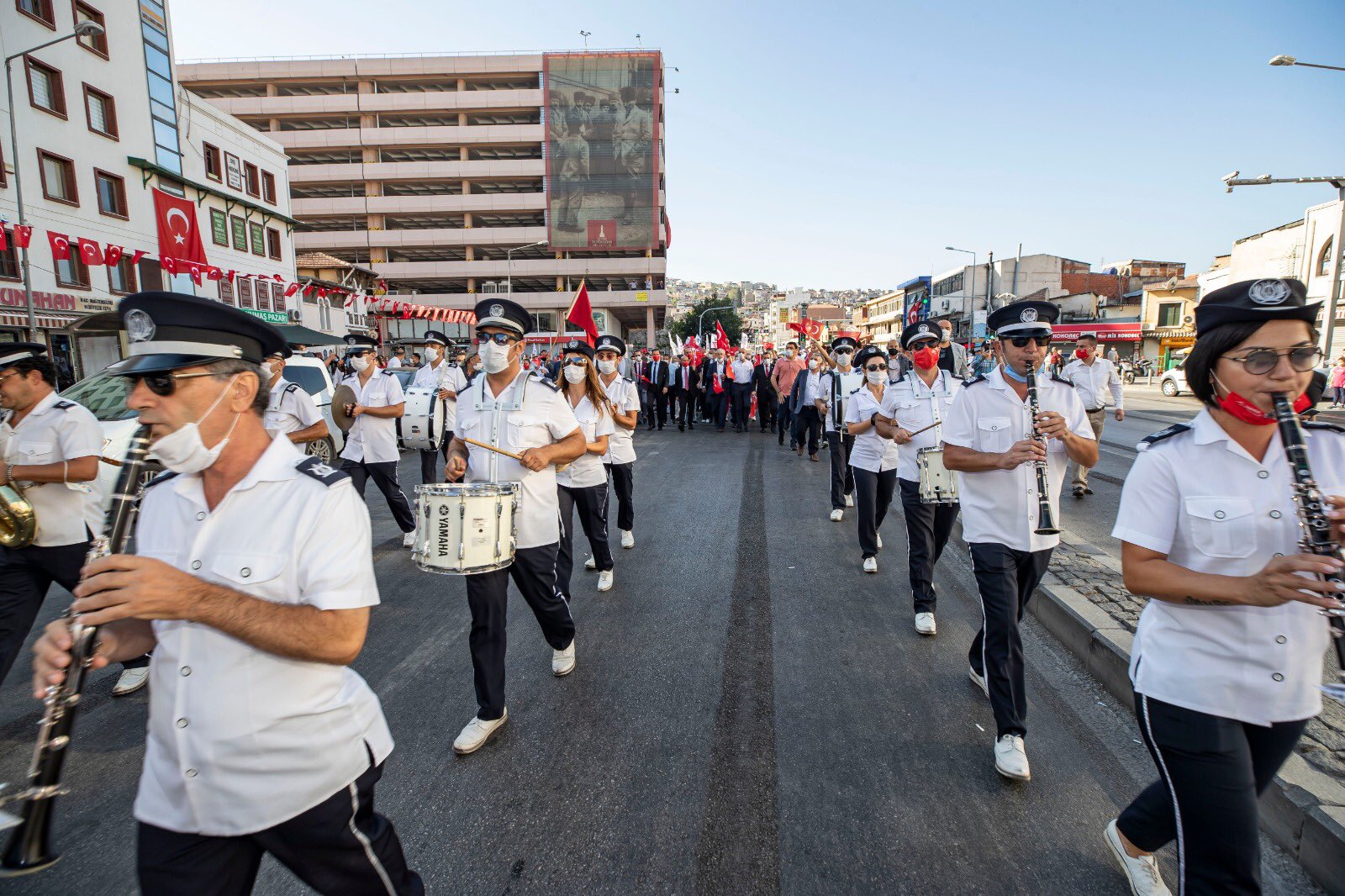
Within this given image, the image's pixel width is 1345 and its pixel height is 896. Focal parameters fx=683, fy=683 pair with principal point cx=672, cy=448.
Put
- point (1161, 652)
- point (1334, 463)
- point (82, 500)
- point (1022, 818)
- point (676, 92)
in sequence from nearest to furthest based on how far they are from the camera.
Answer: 1. point (1334, 463)
2. point (1161, 652)
3. point (1022, 818)
4. point (82, 500)
5. point (676, 92)

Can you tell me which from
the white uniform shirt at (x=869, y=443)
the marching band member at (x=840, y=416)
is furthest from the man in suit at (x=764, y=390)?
the white uniform shirt at (x=869, y=443)

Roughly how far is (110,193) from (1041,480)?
1313 inches

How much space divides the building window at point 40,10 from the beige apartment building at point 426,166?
36.2 metres

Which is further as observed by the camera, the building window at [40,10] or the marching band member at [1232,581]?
the building window at [40,10]

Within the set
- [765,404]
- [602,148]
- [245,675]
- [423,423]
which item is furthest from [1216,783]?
[602,148]

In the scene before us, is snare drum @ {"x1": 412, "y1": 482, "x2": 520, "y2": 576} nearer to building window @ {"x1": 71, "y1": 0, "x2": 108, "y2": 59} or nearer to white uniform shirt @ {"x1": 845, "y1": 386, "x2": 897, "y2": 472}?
white uniform shirt @ {"x1": 845, "y1": 386, "x2": 897, "y2": 472}

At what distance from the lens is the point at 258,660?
1.71 meters

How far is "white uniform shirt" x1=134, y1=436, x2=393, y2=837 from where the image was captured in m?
1.68

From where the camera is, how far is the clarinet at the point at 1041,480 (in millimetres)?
3389

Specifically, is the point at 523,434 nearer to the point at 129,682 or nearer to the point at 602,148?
the point at 129,682

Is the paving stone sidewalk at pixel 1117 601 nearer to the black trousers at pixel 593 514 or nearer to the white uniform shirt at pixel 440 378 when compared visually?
the black trousers at pixel 593 514

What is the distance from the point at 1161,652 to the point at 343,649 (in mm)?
2432

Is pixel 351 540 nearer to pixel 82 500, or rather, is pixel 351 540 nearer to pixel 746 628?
pixel 82 500

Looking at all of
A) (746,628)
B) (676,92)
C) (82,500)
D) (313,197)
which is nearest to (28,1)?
(82,500)
